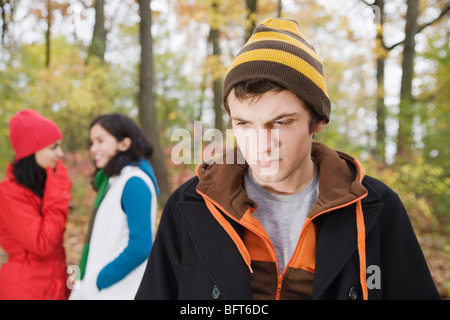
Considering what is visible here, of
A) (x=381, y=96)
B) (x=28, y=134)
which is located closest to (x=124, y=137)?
(x=28, y=134)

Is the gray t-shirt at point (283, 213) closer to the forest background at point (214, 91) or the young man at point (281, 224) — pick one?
the young man at point (281, 224)

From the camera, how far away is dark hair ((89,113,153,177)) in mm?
2964

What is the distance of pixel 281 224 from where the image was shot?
1614mm

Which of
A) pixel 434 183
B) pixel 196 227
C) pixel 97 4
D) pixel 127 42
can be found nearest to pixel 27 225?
pixel 196 227

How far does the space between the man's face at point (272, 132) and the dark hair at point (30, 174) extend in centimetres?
214

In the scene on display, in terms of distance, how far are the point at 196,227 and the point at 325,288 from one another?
589 mm

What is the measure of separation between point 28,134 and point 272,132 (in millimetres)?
2394

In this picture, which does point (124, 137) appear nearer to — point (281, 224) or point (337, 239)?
point (281, 224)

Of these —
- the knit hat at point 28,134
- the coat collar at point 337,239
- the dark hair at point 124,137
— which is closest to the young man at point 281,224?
the coat collar at point 337,239

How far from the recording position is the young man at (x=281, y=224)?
4.76 feet

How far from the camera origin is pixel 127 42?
17.8 metres

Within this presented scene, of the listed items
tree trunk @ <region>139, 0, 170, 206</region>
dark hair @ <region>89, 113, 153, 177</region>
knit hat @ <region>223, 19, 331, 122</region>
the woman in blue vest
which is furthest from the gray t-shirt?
tree trunk @ <region>139, 0, 170, 206</region>

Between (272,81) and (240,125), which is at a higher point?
(272,81)
